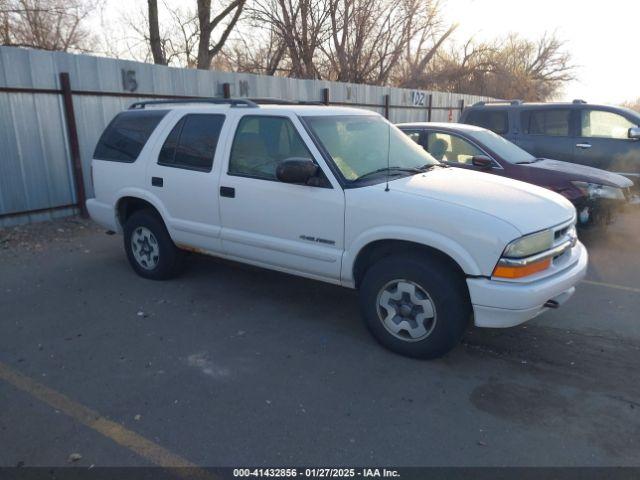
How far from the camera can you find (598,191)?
6.75m

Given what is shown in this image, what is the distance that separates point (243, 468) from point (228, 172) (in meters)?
2.71

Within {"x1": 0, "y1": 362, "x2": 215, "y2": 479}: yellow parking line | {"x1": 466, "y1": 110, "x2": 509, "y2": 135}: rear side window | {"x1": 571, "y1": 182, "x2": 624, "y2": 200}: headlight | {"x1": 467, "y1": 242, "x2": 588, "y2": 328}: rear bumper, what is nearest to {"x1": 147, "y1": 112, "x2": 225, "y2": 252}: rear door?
{"x1": 0, "y1": 362, "x2": 215, "y2": 479}: yellow parking line

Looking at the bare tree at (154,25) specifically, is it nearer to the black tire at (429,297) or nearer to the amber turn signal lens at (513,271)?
the black tire at (429,297)

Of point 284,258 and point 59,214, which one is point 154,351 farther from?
point 59,214

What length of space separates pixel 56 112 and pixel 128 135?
3.15 metres

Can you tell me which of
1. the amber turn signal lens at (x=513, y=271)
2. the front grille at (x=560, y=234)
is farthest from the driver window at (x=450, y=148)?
the amber turn signal lens at (x=513, y=271)

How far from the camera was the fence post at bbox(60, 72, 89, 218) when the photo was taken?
7.82 meters

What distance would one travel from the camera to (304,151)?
166 inches

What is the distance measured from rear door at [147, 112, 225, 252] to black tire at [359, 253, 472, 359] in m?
1.73

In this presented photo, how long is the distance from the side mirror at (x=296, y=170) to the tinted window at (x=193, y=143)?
3.63 ft

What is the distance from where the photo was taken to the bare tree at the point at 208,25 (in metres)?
18.6

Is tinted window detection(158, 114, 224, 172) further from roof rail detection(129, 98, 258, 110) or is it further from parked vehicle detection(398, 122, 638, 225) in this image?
parked vehicle detection(398, 122, 638, 225)

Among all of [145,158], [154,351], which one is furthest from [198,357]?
[145,158]

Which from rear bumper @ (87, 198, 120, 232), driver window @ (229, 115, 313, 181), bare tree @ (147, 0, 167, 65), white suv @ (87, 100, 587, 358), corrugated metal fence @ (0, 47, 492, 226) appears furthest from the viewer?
bare tree @ (147, 0, 167, 65)
